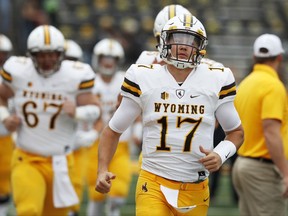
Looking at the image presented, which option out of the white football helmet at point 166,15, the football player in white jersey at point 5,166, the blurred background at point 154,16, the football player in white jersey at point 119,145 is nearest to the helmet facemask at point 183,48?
the white football helmet at point 166,15

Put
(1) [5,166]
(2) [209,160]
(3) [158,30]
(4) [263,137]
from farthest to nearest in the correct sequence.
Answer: (1) [5,166] → (4) [263,137] → (3) [158,30] → (2) [209,160]

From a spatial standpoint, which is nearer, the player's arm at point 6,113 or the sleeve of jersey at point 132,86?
the sleeve of jersey at point 132,86

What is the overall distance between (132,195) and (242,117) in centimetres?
458

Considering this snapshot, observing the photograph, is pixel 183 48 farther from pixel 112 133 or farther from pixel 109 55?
pixel 109 55

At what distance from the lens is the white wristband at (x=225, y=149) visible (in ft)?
15.9

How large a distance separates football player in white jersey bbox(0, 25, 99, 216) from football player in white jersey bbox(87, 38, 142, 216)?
172cm

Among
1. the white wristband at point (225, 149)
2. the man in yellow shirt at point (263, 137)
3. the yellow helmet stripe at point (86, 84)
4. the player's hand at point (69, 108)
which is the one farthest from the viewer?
the yellow helmet stripe at point (86, 84)

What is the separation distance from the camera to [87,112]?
650cm

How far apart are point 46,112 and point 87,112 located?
0.30 metres

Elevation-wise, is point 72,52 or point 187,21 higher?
point 187,21

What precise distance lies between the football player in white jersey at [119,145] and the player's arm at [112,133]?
3221 mm

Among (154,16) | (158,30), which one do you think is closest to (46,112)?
(158,30)

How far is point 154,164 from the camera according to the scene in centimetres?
489

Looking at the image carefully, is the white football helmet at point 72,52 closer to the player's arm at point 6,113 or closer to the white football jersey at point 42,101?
the player's arm at point 6,113
